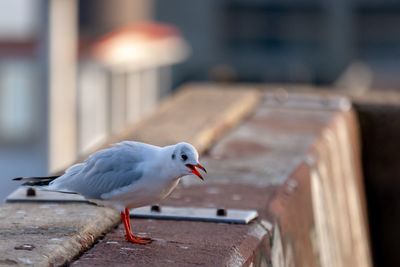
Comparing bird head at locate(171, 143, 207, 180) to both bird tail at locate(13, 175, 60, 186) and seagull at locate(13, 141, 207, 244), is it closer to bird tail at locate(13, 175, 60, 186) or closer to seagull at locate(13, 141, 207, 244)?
seagull at locate(13, 141, 207, 244)

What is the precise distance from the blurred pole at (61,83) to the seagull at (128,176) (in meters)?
11.4

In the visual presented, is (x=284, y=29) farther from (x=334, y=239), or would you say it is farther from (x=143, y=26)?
A: (x=334, y=239)

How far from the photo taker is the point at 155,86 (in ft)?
64.3

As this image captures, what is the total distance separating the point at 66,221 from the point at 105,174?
18 cm

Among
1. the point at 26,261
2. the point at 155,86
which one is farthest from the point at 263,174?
the point at 155,86

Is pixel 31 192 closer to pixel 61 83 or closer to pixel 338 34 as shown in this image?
pixel 61 83

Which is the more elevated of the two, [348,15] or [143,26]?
[348,15]

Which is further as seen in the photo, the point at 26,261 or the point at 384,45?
the point at 384,45

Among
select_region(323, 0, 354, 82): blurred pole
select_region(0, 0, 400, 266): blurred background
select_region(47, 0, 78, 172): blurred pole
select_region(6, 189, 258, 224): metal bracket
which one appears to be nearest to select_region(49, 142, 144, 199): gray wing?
select_region(6, 189, 258, 224): metal bracket

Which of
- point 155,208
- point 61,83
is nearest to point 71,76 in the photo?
point 61,83

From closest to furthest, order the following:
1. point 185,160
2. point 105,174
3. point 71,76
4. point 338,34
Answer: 1. point 185,160
2. point 105,174
3. point 71,76
4. point 338,34

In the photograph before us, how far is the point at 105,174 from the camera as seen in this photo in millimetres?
3062

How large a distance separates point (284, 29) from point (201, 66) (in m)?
3.26

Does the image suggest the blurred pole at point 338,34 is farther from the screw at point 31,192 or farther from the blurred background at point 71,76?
the screw at point 31,192
